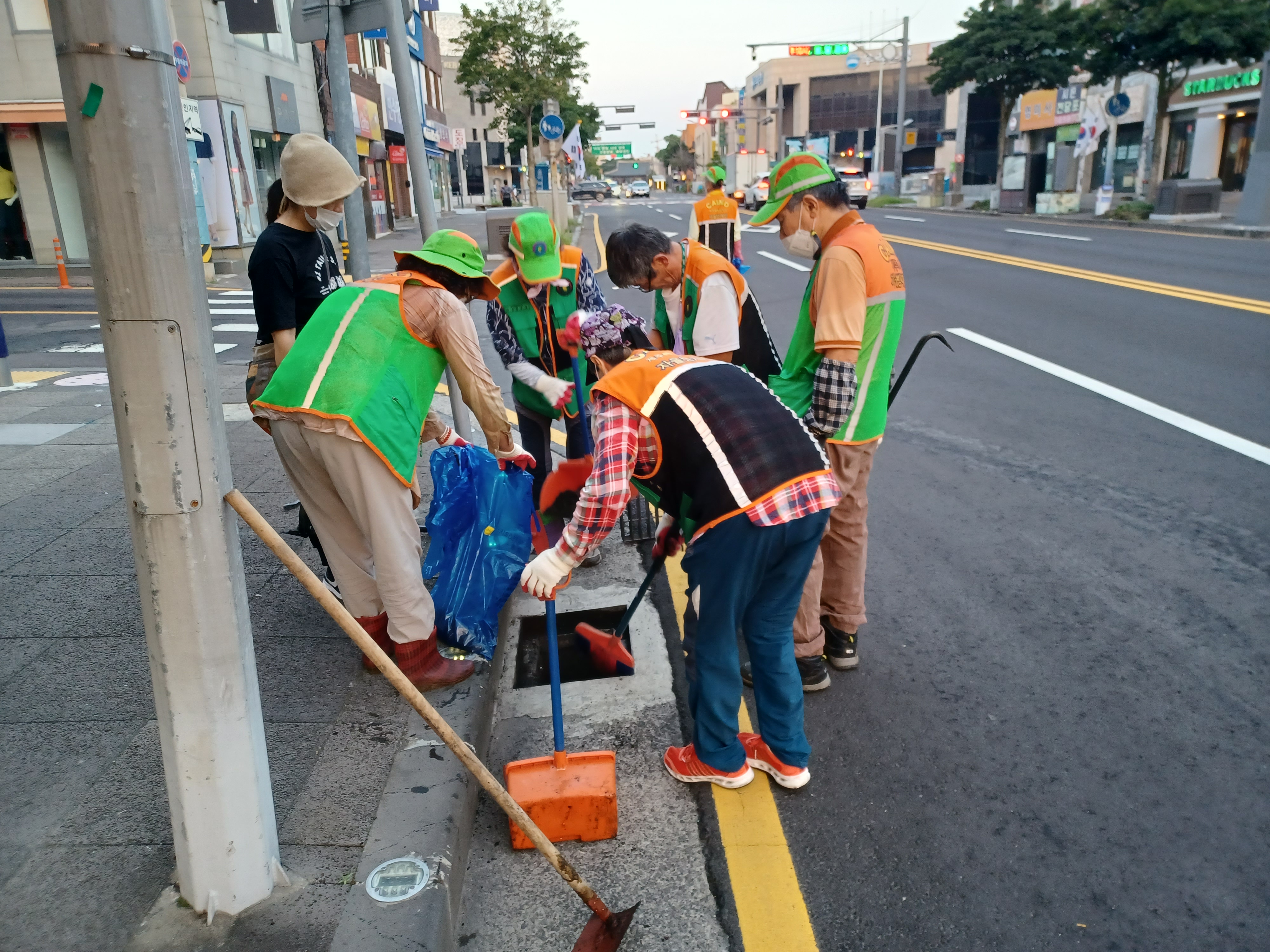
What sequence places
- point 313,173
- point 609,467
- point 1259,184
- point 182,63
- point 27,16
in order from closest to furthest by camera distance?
point 609,467
point 313,173
point 182,63
point 27,16
point 1259,184

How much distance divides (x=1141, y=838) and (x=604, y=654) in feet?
6.36

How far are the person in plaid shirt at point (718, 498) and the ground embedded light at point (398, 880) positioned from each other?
80cm

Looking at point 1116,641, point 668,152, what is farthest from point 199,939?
point 668,152

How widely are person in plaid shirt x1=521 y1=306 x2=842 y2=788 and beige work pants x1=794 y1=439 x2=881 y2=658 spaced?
0.67 m

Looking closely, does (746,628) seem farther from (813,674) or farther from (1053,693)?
(1053,693)

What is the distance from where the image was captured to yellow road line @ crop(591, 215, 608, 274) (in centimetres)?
1703

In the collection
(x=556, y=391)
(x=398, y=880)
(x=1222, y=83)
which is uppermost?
(x=1222, y=83)

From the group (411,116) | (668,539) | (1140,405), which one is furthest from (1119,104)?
(668,539)

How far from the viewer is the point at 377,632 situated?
12.0 feet

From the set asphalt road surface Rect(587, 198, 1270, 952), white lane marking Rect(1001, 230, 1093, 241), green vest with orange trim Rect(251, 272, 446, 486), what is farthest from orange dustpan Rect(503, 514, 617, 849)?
white lane marking Rect(1001, 230, 1093, 241)

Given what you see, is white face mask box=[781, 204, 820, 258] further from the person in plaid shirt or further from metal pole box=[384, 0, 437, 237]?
metal pole box=[384, 0, 437, 237]

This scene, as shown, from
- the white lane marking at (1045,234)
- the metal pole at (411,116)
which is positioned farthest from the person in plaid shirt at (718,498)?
the white lane marking at (1045,234)

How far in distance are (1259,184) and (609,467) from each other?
25.0 m

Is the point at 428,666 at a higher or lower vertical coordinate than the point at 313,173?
lower
